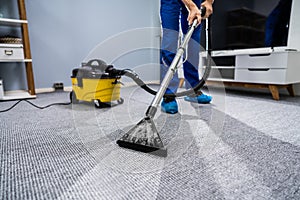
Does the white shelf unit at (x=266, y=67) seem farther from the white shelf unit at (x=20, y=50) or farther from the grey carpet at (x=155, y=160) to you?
the white shelf unit at (x=20, y=50)

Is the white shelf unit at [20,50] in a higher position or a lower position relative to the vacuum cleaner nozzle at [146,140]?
higher

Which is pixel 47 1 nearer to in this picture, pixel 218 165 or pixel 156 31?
pixel 156 31

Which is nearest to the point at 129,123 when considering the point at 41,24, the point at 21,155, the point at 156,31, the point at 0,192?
the point at 21,155

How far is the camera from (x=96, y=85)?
3.75 ft

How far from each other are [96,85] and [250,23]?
142 centimetres

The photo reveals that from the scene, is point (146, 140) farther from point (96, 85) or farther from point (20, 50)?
point (20, 50)

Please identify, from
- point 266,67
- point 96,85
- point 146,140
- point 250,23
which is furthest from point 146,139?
point 250,23

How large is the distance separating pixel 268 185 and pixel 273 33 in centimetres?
147

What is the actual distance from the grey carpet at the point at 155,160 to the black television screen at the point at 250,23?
882 millimetres

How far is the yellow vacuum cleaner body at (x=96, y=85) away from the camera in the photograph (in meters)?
1.14

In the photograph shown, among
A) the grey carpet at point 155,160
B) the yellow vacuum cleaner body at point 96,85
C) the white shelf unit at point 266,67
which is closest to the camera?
the grey carpet at point 155,160

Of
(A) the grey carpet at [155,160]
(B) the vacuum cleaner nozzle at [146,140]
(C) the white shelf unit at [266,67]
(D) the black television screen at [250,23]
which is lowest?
(A) the grey carpet at [155,160]

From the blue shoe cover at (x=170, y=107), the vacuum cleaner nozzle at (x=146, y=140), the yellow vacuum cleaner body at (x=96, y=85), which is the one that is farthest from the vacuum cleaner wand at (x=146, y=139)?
the yellow vacuum cleaner body at (x=96, y=85)

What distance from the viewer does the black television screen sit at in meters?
1.45
